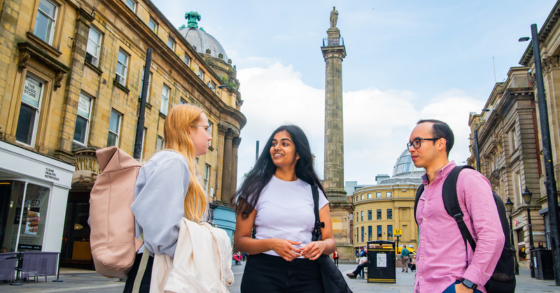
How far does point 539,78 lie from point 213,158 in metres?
21.8

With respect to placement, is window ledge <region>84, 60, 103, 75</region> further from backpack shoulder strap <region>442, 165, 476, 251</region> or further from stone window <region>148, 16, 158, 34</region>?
backpack shoulder strap <region>442, 165, 476, 251</region>

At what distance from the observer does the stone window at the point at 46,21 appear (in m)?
14.5

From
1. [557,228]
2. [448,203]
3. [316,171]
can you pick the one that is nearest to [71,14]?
[316,171]

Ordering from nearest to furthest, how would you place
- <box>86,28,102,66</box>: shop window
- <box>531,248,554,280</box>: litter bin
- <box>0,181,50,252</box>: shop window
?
<box>0,181,50,252</box>: shop window < <box>531,248,554,280</box>: litter bin < <box>86,28,102,66</box>: shop window

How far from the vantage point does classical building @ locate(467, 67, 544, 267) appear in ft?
111

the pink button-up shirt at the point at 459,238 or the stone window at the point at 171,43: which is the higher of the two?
the stone window at the point at 171,43

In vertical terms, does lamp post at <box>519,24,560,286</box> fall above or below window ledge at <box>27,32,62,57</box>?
below

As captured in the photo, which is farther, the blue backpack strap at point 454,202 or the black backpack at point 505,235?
the blue backpack strap at point 454,202

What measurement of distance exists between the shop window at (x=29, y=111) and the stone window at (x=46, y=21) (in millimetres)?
1630

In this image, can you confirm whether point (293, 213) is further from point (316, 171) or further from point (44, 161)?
point (44, 161)

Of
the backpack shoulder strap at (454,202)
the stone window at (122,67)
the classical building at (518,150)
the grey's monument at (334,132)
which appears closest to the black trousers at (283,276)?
the backpack shoulder strap at (454,202)

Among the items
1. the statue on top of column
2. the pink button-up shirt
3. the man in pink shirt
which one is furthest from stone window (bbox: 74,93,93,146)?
the statue on top of column

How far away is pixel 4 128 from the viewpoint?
12.8 meters

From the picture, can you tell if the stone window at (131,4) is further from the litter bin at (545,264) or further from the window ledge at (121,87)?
the litter bin at (545,264)
